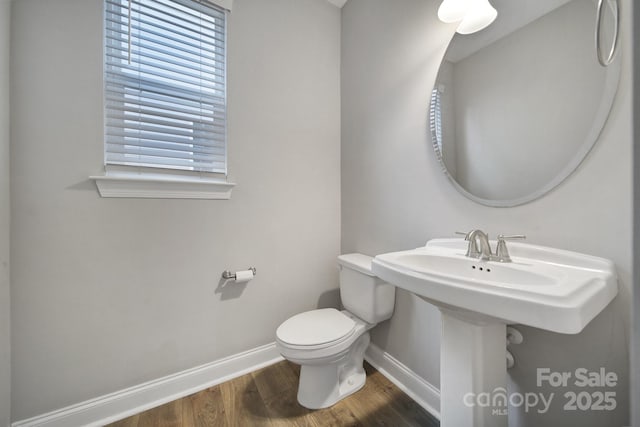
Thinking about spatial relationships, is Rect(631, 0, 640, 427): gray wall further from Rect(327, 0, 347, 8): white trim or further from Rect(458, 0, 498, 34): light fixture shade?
Rect(327, 0, 347, 8): white trim

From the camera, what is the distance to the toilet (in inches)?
45.9

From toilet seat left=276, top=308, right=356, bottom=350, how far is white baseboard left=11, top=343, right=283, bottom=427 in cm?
43

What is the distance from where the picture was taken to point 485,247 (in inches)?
34.2

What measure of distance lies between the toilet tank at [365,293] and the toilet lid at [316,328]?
93 mm

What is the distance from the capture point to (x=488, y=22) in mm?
978

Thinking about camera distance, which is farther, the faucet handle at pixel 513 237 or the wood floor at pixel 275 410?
the wood floor at pixel 275 410

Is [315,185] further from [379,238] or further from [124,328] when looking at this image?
[124,328]

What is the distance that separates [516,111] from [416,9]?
31.4 inches

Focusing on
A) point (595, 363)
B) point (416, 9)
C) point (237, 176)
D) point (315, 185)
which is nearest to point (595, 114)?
point (595, 363)

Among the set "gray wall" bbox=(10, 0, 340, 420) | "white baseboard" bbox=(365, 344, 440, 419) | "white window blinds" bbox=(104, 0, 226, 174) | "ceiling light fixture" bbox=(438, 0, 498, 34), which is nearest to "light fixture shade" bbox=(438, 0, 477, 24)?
"ceiling light fixture" bbox=(438, 0, 498, 34)

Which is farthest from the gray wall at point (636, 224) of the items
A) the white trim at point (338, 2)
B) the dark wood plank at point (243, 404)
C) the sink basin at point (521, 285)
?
the white trim at point (338, 2)

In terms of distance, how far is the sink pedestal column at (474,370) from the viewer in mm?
750

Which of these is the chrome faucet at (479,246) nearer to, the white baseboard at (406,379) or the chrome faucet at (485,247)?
the chrome faucet at (485,247)

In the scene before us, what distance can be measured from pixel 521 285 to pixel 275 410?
1260 mm
